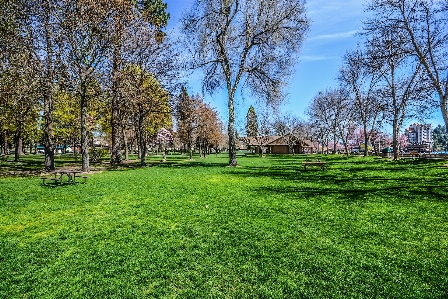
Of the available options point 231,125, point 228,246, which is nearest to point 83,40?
point 231,125

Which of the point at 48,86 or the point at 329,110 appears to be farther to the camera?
the point at 329,110

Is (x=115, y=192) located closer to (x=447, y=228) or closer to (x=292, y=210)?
(x=292, y=210)

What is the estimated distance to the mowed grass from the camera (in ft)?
14.9

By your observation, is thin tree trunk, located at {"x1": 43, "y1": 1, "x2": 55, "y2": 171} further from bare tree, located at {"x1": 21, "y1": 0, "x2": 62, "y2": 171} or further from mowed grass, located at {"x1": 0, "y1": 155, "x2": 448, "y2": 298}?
mowed grass, located at {"x1": 0, "y1": 155, "x2": 448, "y2": 298}

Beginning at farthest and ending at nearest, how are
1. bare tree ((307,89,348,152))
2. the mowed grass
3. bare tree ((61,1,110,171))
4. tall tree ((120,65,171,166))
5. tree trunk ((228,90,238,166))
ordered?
bare tree ((307,89,348,152))
tree trunk ((228,90,238,166))
tall tree ((120,65,171,166))
bare tree ((61,1,110,171))
the mowed grass

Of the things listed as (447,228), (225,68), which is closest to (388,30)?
(225,68)

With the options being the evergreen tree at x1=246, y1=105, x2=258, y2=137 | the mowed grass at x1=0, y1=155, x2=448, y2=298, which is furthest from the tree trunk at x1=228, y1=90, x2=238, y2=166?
the evergreen tree at x1=246, y1=105, x2=258, y2=137

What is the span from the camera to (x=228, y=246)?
6.03 metres

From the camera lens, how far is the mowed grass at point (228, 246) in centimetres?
453

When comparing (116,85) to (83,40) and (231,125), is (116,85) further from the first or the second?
(231,125)

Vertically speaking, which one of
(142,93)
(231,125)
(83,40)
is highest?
(83,40)

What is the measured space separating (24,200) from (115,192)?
3248 millimetres

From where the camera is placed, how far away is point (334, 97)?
6041 centimetres

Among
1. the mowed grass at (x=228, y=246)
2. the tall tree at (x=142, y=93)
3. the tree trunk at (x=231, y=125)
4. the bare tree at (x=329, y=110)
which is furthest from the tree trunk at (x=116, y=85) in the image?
the bare tree at (x=329, y=110)
